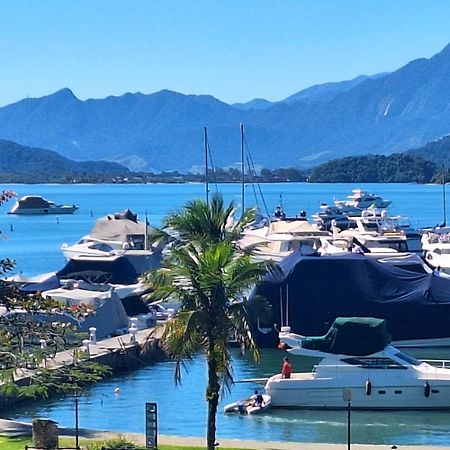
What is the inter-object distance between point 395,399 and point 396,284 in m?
11.3

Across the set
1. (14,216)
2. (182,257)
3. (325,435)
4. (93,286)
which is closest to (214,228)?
(182,257)

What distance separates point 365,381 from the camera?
100 feet

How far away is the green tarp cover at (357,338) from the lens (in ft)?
102

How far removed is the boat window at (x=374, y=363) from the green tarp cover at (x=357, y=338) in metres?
0.19

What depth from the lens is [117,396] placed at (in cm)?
3334

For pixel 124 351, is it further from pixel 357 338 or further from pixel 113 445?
pixel 113 445

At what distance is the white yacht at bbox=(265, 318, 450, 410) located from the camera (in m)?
30.3

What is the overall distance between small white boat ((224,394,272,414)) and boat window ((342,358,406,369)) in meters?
2.37

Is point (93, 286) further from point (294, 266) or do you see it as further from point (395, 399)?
point (395, 399)

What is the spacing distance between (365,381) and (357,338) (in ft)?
4.19

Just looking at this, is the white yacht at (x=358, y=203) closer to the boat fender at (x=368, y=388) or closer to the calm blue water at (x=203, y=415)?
the calm blue water at (x=203, y=415)

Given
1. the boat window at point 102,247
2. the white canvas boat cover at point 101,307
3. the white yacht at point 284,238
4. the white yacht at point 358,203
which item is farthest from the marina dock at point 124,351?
the white yacht at point 358,203

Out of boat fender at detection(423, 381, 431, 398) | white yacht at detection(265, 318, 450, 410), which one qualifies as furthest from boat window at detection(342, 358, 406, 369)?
boat fender at detection(423, 381, 431, 398)

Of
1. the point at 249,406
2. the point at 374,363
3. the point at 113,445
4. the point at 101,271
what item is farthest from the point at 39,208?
the point at 113,445
